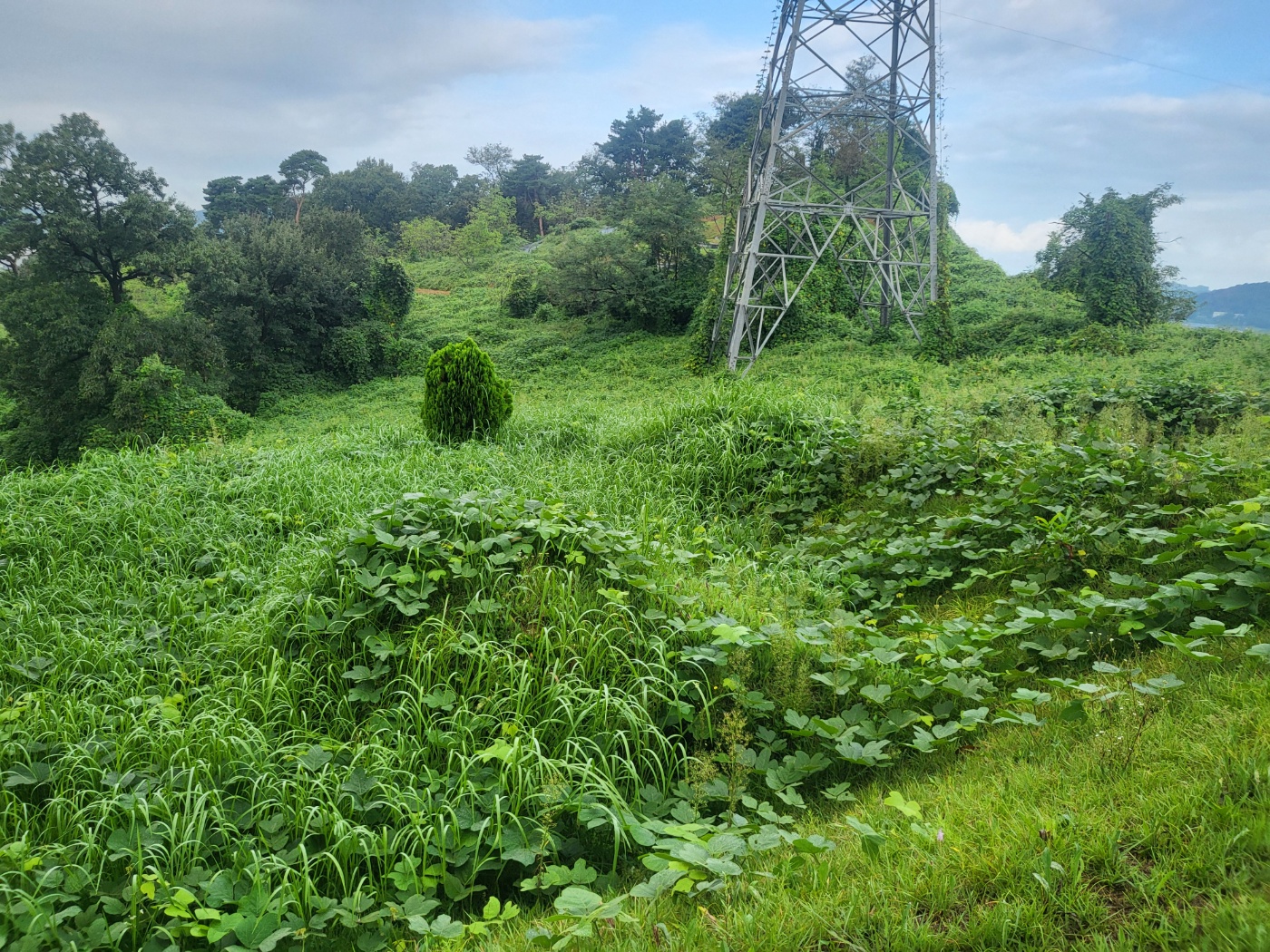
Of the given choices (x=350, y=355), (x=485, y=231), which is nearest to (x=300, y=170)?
(x=485, y=231)

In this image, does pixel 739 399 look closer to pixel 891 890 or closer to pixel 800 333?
pixel 891 890

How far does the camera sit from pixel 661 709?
10.1 ft

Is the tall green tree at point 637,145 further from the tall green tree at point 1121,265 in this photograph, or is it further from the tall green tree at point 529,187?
the tall green tree at point 1121,265

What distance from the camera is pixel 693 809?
2.49 meters

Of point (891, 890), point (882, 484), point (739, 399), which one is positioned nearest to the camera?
point (891, 890)

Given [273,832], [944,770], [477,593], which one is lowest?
[273,832]

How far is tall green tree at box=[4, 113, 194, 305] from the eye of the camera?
19484 mm

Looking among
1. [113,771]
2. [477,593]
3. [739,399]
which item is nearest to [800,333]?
[739,399]

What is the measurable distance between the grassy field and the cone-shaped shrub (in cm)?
267

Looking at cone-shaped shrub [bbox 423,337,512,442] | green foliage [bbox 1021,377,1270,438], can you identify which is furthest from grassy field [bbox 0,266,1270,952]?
cone-shaped shrub [bbox 423,337,512,442]

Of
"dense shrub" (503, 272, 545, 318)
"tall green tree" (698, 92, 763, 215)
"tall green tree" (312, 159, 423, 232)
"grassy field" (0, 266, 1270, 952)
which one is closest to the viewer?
"grassy field" (0, 266, 1270, 952)

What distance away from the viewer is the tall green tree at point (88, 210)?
1948 cm

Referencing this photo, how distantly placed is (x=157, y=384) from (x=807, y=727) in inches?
840

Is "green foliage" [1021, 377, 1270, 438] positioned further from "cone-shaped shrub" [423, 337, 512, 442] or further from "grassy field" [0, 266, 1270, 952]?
"cone-shaped shrub" [423, 337, 512, 442]
